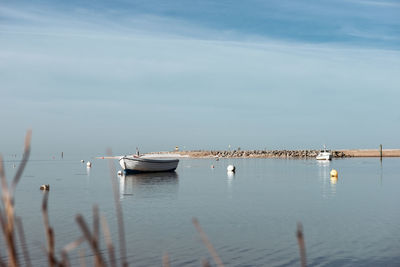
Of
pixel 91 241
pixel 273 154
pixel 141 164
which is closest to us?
pixel 91 241

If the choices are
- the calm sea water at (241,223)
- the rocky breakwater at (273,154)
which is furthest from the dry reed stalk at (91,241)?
the rocky breakwater at (273,154)

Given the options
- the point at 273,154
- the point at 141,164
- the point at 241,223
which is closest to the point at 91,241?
the point at 241,223

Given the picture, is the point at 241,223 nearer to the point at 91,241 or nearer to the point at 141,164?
the point at 91,241

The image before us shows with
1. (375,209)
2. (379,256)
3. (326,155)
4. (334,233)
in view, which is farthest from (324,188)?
(326,155)

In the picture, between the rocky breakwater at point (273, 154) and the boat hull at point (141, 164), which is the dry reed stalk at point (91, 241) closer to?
the boat hull at point (141, 164)

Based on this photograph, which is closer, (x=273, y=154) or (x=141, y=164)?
(x=141, y=164)

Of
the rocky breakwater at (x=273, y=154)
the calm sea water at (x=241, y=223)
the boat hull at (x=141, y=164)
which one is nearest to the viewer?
the calm sea water at (x=241, y=223)

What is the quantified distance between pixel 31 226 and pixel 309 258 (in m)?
13.4

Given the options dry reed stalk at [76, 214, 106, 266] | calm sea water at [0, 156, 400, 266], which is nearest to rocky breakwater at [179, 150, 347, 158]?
calm sea water at [0, 156, 400, 266]

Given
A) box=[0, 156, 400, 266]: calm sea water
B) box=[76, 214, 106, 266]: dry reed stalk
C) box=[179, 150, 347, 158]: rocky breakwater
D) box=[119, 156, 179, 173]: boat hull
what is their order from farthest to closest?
box=[179, 150, 347, 158]: rocky breakwater
box=[119, 156, 179, 173]: boat hull
box=[0, 156, 400, 266]: calm sea water
box=[76, 214, 106, 266]: dry reed stalk

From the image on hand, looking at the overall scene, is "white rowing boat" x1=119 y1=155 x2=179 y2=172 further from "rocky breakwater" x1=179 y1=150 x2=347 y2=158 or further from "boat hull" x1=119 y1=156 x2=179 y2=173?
"rocky breakwater" x1=179 y1=150 x2=347 y2=158

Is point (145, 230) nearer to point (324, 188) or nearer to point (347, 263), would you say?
point (347, 263)

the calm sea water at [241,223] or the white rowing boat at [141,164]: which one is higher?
the white rowing boat at [141,164]

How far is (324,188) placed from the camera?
148 ft
